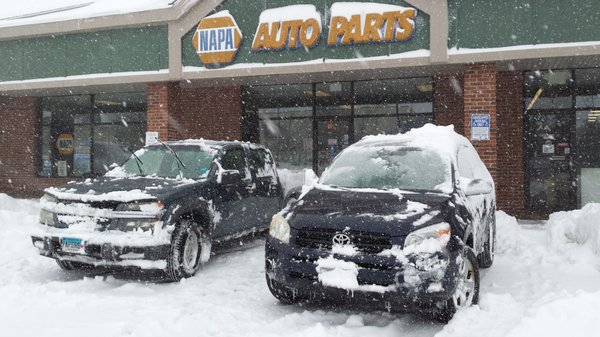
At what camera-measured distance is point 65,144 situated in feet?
56.5

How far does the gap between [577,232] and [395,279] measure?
15.6 feet

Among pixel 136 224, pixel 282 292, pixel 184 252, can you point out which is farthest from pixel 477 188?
pixel 136 224

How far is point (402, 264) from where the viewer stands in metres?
4.51

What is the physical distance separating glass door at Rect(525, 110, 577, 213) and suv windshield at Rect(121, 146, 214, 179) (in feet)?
27.9

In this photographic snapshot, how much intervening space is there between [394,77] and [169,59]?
5628 mm

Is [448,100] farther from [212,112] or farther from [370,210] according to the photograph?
[370,210]

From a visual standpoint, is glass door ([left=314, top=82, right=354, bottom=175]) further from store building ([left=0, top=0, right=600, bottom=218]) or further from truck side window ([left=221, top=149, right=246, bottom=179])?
truck side window ([left=221, top=149, right=246, bottom=179])

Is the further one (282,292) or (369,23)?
(369,23)

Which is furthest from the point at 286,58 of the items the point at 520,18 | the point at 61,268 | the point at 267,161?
the point at 61,268

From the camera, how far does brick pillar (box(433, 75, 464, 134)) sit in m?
13.1

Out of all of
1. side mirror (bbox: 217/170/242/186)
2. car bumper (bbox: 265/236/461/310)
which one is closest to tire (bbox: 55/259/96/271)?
side mirror (bbox: 217/170/242/186)

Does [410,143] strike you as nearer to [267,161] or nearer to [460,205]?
[460,205]

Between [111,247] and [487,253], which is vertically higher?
[111,247]

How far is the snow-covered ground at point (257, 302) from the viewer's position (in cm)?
441
